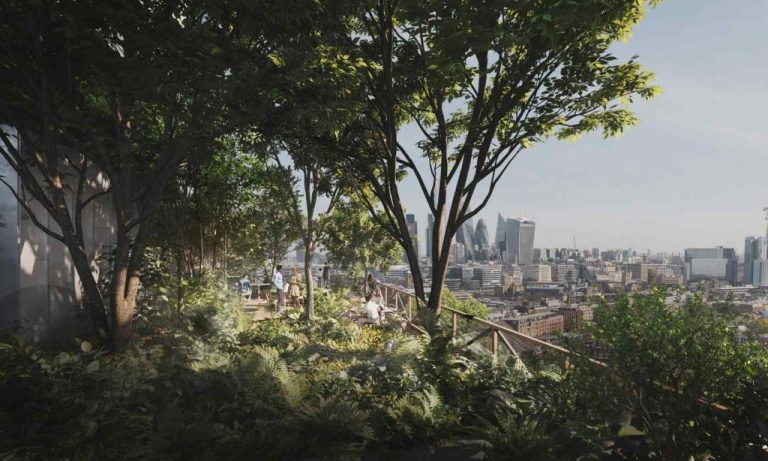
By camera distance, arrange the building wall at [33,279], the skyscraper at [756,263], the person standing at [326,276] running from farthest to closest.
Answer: the skyscraper at [756,263]
the person standing at [326,276]
the building wall at [33,279]

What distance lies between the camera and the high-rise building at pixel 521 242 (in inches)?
6969

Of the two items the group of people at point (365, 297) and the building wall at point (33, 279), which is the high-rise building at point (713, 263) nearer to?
the group of people at point (365, 297)

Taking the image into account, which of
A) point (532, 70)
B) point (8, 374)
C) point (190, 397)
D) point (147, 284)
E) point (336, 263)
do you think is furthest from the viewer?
point (336, 263)

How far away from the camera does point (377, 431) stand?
509 centimetres

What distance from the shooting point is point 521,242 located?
186 metres

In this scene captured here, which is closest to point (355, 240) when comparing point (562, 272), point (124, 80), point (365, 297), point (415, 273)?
point (365, 297)

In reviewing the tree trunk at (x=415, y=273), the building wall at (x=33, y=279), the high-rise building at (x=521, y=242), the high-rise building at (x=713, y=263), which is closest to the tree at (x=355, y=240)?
the tree trunk at (x=415, y=273)

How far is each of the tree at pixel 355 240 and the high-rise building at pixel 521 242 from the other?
512 ft

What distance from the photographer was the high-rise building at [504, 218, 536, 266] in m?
177

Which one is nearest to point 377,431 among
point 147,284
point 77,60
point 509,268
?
point 77,60

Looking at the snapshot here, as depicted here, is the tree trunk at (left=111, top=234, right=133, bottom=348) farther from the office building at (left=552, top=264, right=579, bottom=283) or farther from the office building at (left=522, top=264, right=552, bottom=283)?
the office building at (left=522, top=264, right=552, bottom=283)

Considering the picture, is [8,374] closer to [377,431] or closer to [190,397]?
[190,397]

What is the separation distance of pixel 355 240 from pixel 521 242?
Answer: 173259 mm

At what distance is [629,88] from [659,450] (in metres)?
8.26
